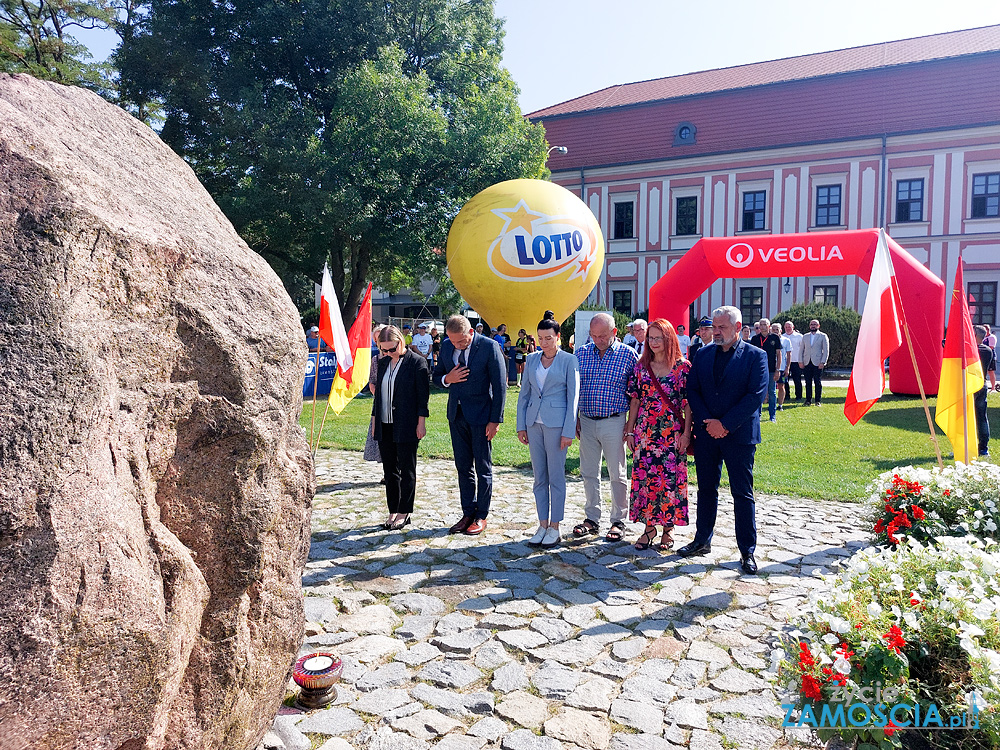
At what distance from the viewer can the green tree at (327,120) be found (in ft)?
65.3

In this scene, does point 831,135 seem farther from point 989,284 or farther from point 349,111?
point 349,111

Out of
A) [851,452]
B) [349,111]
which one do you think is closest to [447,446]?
[851,452]

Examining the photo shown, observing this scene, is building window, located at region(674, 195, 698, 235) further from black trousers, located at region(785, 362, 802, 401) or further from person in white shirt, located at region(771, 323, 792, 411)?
person in white shirt, located at region(771, 323, 792, 411)

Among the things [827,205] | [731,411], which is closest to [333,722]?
[731,411]

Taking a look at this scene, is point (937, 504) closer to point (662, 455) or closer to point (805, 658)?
point (662, 455)

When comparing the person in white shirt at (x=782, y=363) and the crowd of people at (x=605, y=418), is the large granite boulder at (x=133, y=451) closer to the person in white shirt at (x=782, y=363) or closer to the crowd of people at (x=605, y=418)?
the crowd of people at (x=605, y=418)

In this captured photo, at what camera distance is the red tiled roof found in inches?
1235

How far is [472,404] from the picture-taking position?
6301 mm

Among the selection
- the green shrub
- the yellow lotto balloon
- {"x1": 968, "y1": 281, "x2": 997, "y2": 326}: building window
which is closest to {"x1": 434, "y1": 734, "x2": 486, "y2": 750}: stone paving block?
the yellow lotto balloon

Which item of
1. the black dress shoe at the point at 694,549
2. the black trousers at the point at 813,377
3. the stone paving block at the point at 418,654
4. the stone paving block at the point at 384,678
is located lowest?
the stone paving block at the point at 384,678

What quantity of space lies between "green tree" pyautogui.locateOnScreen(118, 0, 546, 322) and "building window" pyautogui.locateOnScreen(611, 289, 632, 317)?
13.9m

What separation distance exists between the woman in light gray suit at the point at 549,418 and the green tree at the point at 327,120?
15.1 m

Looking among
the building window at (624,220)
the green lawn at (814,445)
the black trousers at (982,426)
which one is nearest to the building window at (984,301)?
the building window at (624,220)

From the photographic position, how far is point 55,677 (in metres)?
1.85
